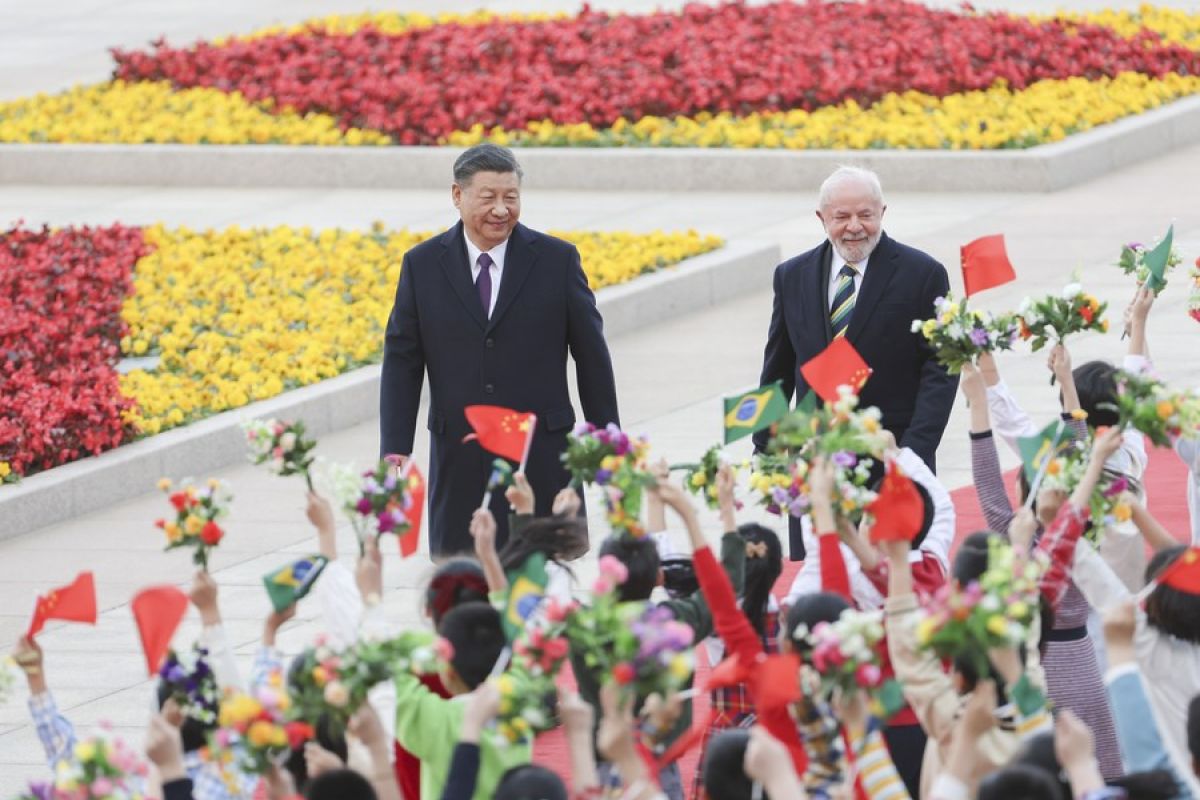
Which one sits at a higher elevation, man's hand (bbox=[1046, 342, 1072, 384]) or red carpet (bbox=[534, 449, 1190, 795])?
man's hand (bbox=[1046, 342, 1072, 384])

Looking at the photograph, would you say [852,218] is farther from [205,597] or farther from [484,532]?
[205,597]

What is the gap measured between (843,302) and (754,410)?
1.59 metres

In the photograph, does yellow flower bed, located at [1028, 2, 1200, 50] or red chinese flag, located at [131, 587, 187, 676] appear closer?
red chinese flag, located at [131, 587, 187, 676]

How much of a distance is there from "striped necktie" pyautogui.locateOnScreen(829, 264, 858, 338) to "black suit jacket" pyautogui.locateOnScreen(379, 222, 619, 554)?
77cm

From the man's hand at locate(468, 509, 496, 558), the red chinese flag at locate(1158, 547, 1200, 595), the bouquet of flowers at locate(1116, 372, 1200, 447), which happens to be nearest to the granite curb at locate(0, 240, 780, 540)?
the man's hand at locate(468, 509, 496, 558)

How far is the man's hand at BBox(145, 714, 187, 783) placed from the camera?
4855 millimetres

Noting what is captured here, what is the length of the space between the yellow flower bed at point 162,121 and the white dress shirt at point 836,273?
36.8 ft

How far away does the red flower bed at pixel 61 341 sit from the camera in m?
10.9

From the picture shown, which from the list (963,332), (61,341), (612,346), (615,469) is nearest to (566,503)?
(615,469)

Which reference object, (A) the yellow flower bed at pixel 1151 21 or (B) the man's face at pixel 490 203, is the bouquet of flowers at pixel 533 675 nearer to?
(B) the man's face at pixel 490 203

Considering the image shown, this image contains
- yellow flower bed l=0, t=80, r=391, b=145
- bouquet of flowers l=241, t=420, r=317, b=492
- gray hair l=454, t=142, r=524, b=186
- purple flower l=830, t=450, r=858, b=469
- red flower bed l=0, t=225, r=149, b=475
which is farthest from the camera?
yellow flower bed l=0, t=80, r=391, b=145

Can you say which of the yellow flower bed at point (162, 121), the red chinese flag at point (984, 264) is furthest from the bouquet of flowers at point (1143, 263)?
the yellow flower bed at point (162, 121)

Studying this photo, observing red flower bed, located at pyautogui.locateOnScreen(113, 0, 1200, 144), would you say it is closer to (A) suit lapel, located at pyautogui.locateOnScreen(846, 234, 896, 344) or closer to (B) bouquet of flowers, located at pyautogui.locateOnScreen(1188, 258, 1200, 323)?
(B) bouquet of flowers, located at pyautogui.locateOnScreen(1188, 258, 1200, 323)

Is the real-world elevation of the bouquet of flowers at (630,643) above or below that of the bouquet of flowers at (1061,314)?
above
